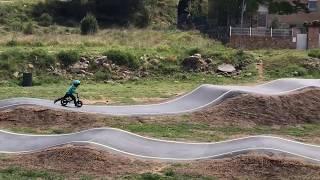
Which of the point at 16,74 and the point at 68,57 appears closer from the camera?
the point at 16,74

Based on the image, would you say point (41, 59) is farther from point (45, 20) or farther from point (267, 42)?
point (45, 20)

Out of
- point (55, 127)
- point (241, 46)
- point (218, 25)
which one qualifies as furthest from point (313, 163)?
point (218, 25)

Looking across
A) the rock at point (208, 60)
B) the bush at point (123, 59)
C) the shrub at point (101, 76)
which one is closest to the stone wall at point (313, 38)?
the rock at point (208, 60)

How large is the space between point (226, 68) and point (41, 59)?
32.4ft

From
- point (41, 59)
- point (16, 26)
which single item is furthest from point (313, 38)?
point (16, 26)

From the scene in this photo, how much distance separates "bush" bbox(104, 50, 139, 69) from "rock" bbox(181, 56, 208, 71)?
272cm

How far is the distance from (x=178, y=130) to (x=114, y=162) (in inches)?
187

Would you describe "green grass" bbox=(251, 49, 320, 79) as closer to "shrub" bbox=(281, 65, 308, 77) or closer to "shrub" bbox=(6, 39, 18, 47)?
"shrub" bbox=(281, 65, 308, 77)

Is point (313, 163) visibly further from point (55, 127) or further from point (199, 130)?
point (55, 127)

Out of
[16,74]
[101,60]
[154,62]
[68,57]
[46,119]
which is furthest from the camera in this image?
[154,62]

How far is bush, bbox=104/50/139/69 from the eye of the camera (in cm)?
3403

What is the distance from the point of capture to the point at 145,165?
16.0 meters

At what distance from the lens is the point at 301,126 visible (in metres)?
22.0

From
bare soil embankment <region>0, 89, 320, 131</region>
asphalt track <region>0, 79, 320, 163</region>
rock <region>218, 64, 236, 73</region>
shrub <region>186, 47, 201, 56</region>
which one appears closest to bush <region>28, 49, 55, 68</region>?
shrub <region>186, 47, 201, 56</region>
